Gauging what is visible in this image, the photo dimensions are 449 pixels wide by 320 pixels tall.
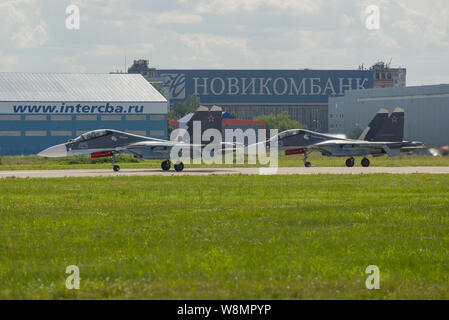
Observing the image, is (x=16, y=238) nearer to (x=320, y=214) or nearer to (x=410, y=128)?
(x=320, y=214)

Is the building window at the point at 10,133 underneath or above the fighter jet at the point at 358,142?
above

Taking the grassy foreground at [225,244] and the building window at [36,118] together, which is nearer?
the grassy foreground at [225,244]

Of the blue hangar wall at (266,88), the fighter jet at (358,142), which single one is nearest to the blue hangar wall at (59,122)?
the fighter jet at (358,142)

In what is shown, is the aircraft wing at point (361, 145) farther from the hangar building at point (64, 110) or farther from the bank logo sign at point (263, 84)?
the bank logo sign at point (263, 84)

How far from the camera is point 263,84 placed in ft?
607

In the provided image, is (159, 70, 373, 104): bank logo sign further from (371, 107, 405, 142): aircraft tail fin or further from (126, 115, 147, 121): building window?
(371, 107, 405, 142): aircraft tail fin

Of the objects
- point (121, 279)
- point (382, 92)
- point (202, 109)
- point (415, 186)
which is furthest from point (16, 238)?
point (382, 92)

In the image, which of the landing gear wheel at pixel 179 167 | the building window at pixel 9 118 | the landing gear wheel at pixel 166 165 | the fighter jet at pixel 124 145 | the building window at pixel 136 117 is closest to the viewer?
the fighter jet at pixel 124 145

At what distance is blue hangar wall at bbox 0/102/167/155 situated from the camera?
83000 mm

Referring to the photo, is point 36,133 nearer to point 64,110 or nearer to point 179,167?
point 64,110

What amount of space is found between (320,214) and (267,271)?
737cm

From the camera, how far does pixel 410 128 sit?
348ft

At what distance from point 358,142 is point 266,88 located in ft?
459

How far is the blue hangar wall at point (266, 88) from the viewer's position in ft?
602
